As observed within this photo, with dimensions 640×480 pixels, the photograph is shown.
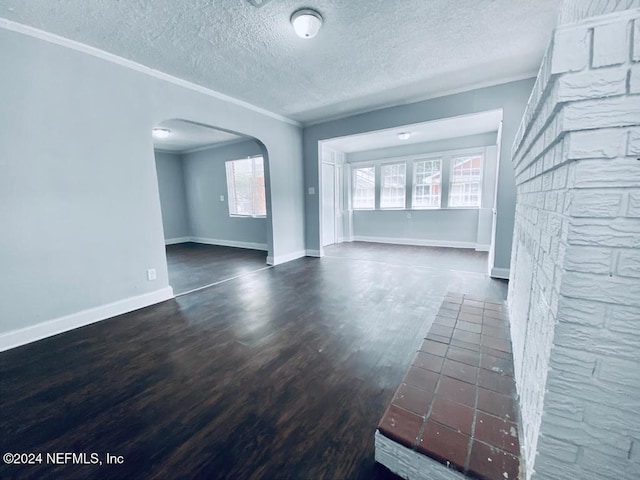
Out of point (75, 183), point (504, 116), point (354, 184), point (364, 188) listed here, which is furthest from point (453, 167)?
point (75, 183)

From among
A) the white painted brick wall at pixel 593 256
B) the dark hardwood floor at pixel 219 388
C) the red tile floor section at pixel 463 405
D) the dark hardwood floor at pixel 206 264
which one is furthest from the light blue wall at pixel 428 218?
the white painted brick wall at pixel 593 256

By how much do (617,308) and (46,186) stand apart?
11.8ft

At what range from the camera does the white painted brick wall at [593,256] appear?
590 millimetres

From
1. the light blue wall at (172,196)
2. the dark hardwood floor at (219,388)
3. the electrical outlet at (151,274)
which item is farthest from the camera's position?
the light blue wall at (172,196)

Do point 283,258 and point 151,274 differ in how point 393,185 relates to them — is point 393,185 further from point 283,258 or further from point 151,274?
point 151,274

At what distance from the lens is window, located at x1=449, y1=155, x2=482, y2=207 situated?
230 inches

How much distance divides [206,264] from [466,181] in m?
5.94

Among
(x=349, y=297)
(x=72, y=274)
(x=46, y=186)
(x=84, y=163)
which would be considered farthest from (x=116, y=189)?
(x=349, y=297)

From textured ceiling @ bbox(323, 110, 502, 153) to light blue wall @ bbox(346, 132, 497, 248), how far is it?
0.57 feet

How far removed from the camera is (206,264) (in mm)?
4953

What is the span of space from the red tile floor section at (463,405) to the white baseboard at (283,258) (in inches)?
134

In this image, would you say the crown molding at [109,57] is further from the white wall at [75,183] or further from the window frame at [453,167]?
the window frame at [453,167]

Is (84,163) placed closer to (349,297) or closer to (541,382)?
(349,297)

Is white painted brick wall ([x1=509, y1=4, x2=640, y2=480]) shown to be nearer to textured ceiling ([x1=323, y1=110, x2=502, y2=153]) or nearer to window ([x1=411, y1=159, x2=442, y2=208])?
textured ceiling ([x1=323, y1=110, x2=502, y2=153])
